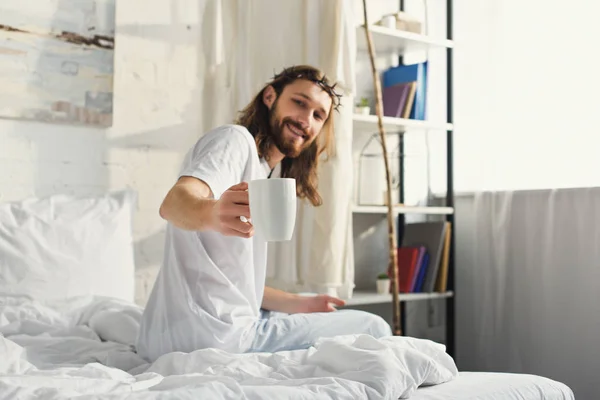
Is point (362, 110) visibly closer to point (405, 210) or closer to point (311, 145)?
point (405, 210)

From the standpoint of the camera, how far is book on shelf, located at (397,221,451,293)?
129 inches

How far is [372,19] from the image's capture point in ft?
11.4

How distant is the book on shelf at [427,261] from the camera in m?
3.28

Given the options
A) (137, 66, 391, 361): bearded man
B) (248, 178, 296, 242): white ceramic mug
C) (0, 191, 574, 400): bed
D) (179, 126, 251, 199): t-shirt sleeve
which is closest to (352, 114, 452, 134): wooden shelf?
(0, 191, 574, 400): bed

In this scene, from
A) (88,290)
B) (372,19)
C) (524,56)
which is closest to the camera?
(88,290)

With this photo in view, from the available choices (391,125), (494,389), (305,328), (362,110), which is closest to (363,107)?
(362,110)

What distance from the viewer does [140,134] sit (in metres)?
2.86

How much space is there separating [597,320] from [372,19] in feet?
5.52

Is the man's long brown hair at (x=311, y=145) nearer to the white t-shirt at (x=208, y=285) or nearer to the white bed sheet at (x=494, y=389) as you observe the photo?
the white t-shirt at (x=208, y=285)

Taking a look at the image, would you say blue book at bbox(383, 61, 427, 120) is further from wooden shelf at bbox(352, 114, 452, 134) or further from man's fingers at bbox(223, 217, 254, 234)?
man's fingers at bbox(223, 217, 254, 234)

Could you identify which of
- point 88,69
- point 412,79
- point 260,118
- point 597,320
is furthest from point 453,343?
point 88,69

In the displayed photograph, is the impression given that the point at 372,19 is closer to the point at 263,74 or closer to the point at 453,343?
the point at 263,74

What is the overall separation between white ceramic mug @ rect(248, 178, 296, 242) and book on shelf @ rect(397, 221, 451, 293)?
2.23m

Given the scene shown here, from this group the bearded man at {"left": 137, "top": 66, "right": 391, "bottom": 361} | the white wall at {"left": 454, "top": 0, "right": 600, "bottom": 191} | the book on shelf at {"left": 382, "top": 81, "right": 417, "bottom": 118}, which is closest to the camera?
the bearded man at {"left": 137, "top": 66, "right": 391, "bottom": 361}
